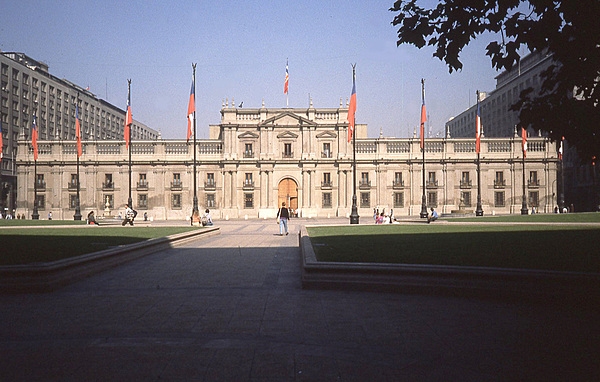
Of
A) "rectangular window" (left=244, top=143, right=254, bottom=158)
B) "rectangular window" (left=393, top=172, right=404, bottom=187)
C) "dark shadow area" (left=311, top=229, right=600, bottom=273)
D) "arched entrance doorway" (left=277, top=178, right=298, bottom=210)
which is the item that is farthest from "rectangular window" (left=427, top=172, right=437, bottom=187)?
"dark shadow area" (left=311, top=229, right=600, bottom=273)

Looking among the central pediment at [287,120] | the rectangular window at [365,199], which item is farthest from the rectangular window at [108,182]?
the rectangular window at [365,199]

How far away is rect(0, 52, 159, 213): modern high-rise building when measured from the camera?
216 ft

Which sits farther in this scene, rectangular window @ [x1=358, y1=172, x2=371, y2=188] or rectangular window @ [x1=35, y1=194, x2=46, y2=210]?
rectangular window @ [x1=358, y1=172, x2=371, y2=188]

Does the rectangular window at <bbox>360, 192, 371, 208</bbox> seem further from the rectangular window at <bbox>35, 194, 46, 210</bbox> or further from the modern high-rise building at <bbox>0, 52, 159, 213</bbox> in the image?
the rectangular window at <bbox>35, 194, 46, 210</bbox>

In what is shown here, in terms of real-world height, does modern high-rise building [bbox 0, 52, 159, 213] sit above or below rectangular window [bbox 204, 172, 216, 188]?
above

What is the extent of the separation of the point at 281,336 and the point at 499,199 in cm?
6104

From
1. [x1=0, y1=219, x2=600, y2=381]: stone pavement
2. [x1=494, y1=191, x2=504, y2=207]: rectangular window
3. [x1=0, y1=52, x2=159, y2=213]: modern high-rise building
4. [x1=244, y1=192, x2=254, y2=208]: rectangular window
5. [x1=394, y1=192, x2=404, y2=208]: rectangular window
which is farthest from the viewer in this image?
[x1=0, y1=52, x2=159, y2=213]: modern high-rise building

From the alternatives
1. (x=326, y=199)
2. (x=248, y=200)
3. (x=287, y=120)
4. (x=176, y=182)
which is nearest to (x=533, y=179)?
(x=326, y=199)

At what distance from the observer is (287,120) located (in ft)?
203

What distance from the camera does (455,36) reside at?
706cm

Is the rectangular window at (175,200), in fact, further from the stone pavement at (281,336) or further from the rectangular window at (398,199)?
the stone pavement at (281,336)

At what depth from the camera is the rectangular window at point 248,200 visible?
62125mm

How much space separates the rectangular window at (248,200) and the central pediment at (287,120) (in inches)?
357

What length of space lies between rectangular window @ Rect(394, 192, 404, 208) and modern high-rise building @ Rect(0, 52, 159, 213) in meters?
40.7
